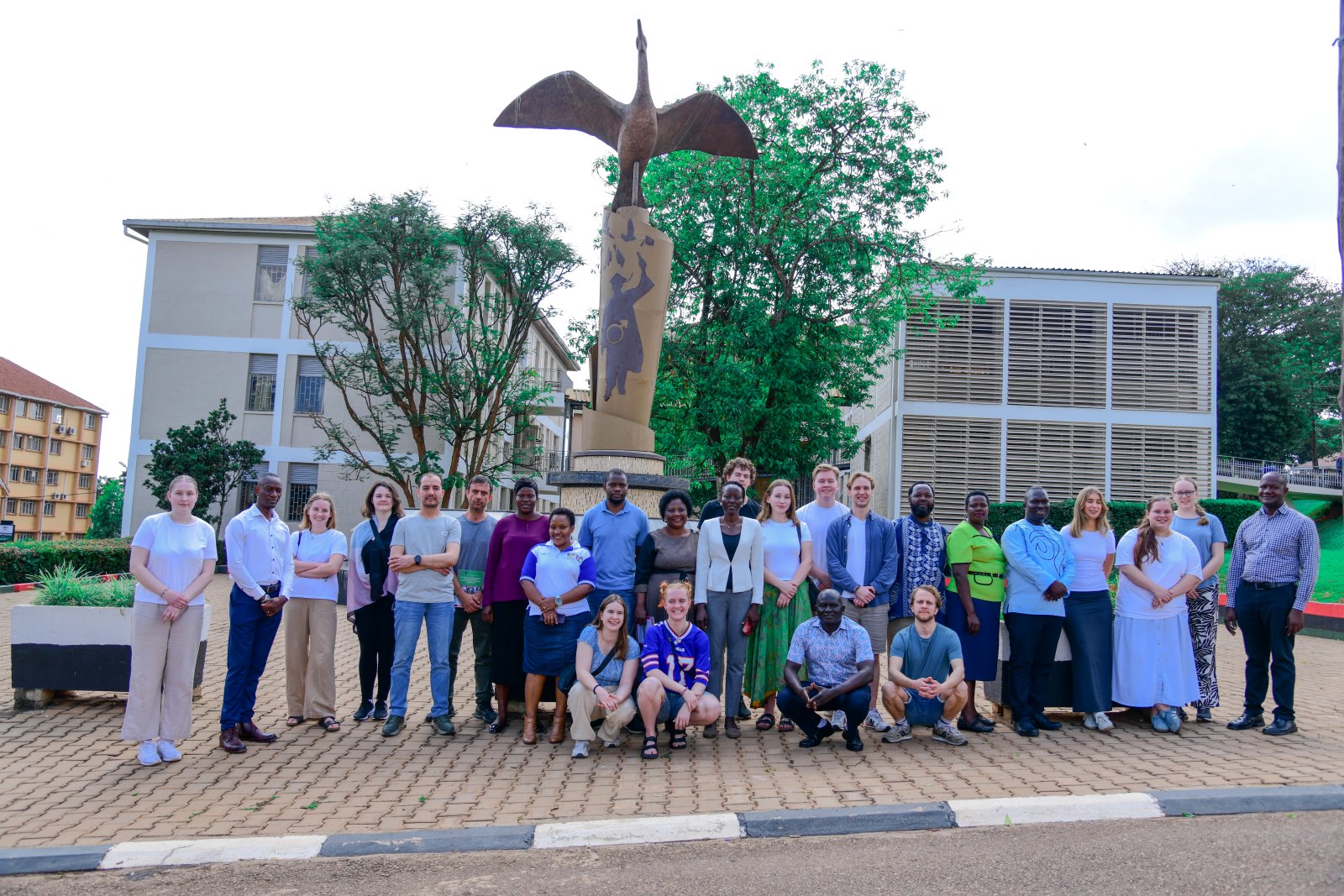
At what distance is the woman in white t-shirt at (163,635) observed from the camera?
20.4 ft

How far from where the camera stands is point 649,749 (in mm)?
6281

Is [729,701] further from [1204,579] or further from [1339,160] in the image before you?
[1339,160]

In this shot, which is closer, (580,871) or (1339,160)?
(580,871)

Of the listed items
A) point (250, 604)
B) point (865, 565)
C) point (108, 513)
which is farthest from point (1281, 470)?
point (108, 513)

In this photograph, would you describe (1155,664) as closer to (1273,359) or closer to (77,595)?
(77,595)

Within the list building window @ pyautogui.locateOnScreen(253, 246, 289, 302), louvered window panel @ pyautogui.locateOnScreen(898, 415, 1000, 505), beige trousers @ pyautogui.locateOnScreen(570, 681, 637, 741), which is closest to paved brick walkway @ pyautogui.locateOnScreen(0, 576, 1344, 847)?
beige trousers @ pyautogui.locateOnScreen(570, 681, 637, 741)

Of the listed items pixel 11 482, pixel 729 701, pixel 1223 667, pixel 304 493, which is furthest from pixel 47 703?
pixel 11 482

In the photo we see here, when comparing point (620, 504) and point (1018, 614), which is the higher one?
point (620, 504)

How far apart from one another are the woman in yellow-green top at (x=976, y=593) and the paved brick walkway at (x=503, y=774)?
460 millimetres

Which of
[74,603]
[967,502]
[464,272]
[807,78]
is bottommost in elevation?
[74,603]

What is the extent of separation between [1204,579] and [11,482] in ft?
237

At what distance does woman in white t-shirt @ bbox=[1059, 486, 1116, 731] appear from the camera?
723cm

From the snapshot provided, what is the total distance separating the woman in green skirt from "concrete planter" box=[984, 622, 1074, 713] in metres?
1.49

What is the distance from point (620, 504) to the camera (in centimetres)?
720
